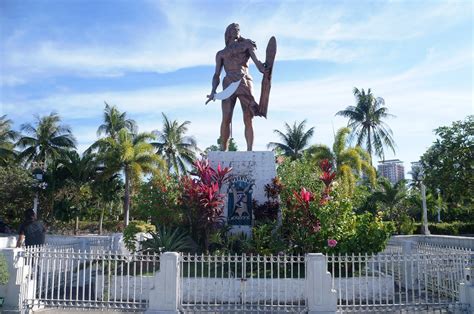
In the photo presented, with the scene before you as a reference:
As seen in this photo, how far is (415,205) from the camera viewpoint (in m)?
32.8

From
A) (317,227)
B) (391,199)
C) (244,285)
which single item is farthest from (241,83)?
(391,199)

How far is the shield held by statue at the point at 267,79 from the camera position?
11.8 m

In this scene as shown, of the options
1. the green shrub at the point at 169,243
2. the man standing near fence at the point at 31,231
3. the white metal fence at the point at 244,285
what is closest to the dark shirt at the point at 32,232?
the man standing near fence at the point at 31,231

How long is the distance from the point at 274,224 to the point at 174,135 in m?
24.8

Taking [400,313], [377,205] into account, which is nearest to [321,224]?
[400,313]

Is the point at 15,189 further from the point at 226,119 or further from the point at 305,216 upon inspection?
the point at 305,216

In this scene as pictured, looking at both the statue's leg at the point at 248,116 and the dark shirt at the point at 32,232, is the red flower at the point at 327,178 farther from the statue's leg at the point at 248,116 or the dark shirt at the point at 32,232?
the dark shirt at the point at 32,232

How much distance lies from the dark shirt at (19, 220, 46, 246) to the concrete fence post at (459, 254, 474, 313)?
27.9 ft

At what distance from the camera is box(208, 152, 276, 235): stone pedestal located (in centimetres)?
1131

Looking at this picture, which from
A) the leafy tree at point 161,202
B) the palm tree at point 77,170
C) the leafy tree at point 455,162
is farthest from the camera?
the palm tree at point 77,170

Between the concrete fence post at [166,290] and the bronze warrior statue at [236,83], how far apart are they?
5.46m

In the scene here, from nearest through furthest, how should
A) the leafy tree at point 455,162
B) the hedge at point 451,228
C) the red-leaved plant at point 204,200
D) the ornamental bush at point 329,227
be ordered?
the ornamental bush at point 329,227
the red-leaved plant at point 204,200
the leafy tree at point 455,162
the hedge at point 451,228

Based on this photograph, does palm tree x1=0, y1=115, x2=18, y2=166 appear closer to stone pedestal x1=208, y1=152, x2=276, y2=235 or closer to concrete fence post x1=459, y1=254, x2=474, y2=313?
stone pedestal x1=208, y1=152, x2=276, y2=235

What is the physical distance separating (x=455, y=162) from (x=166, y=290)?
1335cm
